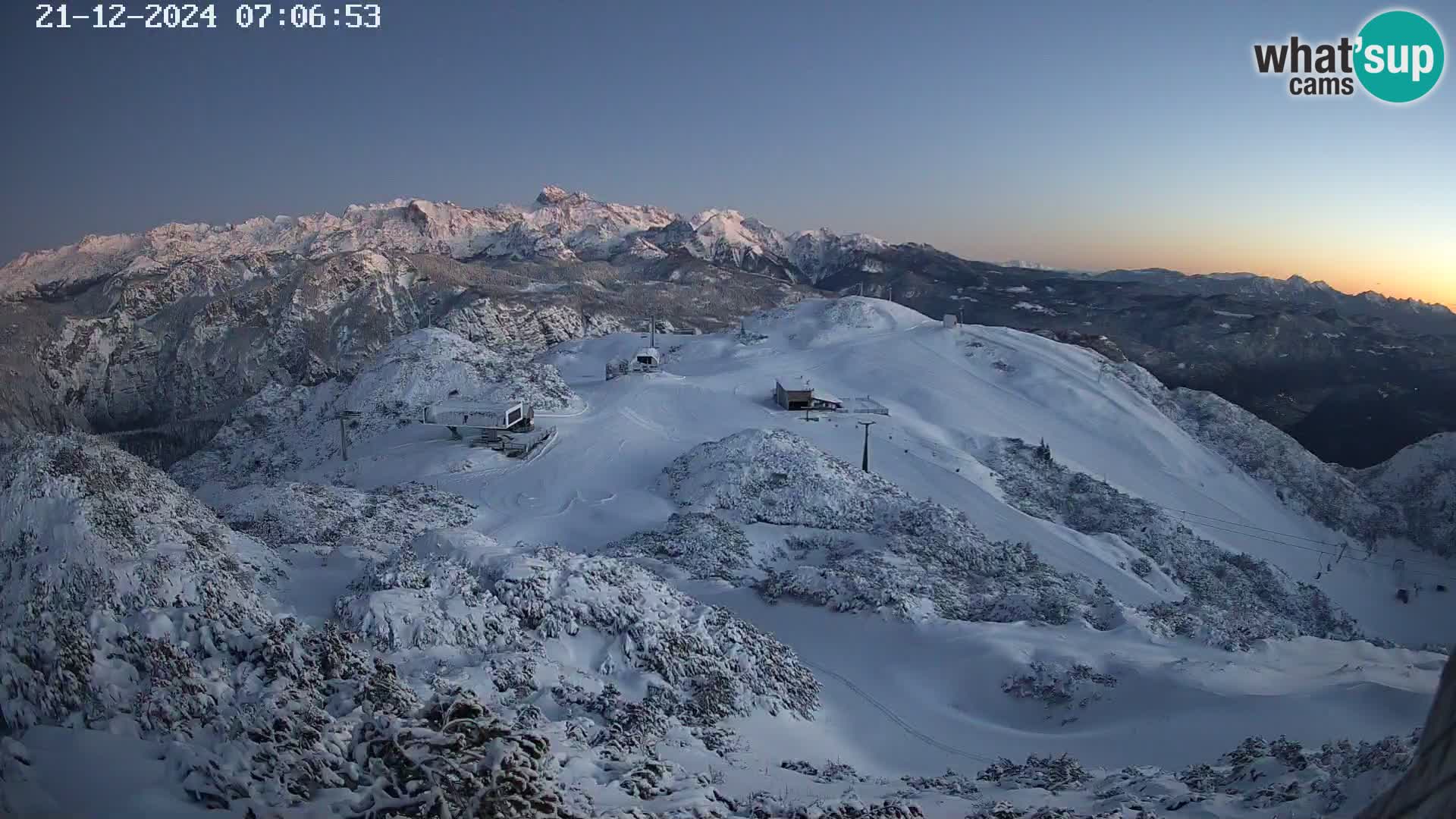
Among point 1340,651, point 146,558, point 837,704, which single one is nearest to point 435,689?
point 146,558

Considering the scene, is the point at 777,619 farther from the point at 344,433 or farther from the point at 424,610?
the point at 344,433

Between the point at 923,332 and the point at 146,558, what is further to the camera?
the point at 923,332

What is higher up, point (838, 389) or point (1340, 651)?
point (838, 389)

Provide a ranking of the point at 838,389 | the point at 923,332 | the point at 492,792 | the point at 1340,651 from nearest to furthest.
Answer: the point at 492,792, the point at 1340,651, the point at 838,389, the point at 923,332

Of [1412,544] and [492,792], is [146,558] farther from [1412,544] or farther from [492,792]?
[1412,544]

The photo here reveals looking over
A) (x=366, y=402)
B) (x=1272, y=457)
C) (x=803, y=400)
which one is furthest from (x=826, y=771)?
(x=1272, y=457)

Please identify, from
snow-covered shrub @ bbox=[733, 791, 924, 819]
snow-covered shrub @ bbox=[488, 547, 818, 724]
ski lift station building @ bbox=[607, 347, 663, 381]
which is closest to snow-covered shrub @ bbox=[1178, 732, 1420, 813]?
snow-covered shrub @ bbox=[733, 791, 924, 819]
